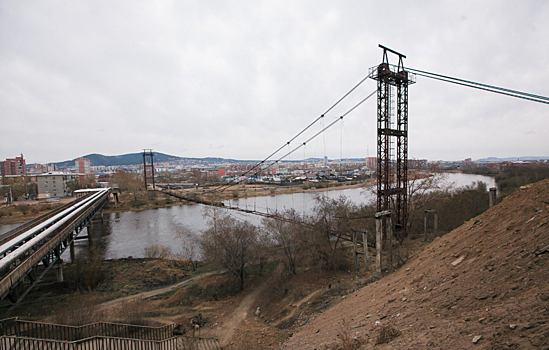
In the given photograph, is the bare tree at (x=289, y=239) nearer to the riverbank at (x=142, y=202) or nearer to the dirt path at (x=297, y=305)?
the dirt path at (x=297, y=305)

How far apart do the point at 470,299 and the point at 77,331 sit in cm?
867

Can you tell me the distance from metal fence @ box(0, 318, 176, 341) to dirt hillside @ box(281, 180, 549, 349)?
13.5 feet

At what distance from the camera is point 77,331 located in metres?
7.04

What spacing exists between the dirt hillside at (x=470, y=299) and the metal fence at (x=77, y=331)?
410 centimetres

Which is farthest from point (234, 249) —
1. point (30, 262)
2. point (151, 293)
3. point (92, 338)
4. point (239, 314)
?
point (30, 262)

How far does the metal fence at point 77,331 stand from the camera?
6.60 m

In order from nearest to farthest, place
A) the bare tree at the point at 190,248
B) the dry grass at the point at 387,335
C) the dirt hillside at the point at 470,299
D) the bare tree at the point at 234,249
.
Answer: the dirt hillside at the point at 470,299 < the dry grass at the point at 387,335 < the bare tree at the point at 234,249 < the bare tree at the point at 190,248

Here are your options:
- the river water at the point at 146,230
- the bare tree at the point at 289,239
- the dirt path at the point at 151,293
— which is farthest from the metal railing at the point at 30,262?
the bare tree at the point at 289,239

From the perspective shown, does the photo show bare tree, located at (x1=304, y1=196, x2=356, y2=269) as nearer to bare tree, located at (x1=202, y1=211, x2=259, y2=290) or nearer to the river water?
bare tree, located at (x1=202, y1=211, x2=259, y2=290)

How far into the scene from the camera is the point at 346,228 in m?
13.0

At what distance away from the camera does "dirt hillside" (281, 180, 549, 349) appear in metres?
3.11

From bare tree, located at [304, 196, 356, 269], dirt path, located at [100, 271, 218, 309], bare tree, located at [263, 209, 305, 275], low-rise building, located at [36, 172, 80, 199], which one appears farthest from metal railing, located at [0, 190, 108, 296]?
low-rise building, located at [36, 172, 80, 199]

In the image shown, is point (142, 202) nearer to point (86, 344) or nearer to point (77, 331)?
point (77, 331)

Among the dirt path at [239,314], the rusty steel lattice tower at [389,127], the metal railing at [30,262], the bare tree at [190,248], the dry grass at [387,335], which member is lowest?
the bare tree at [190,248]
